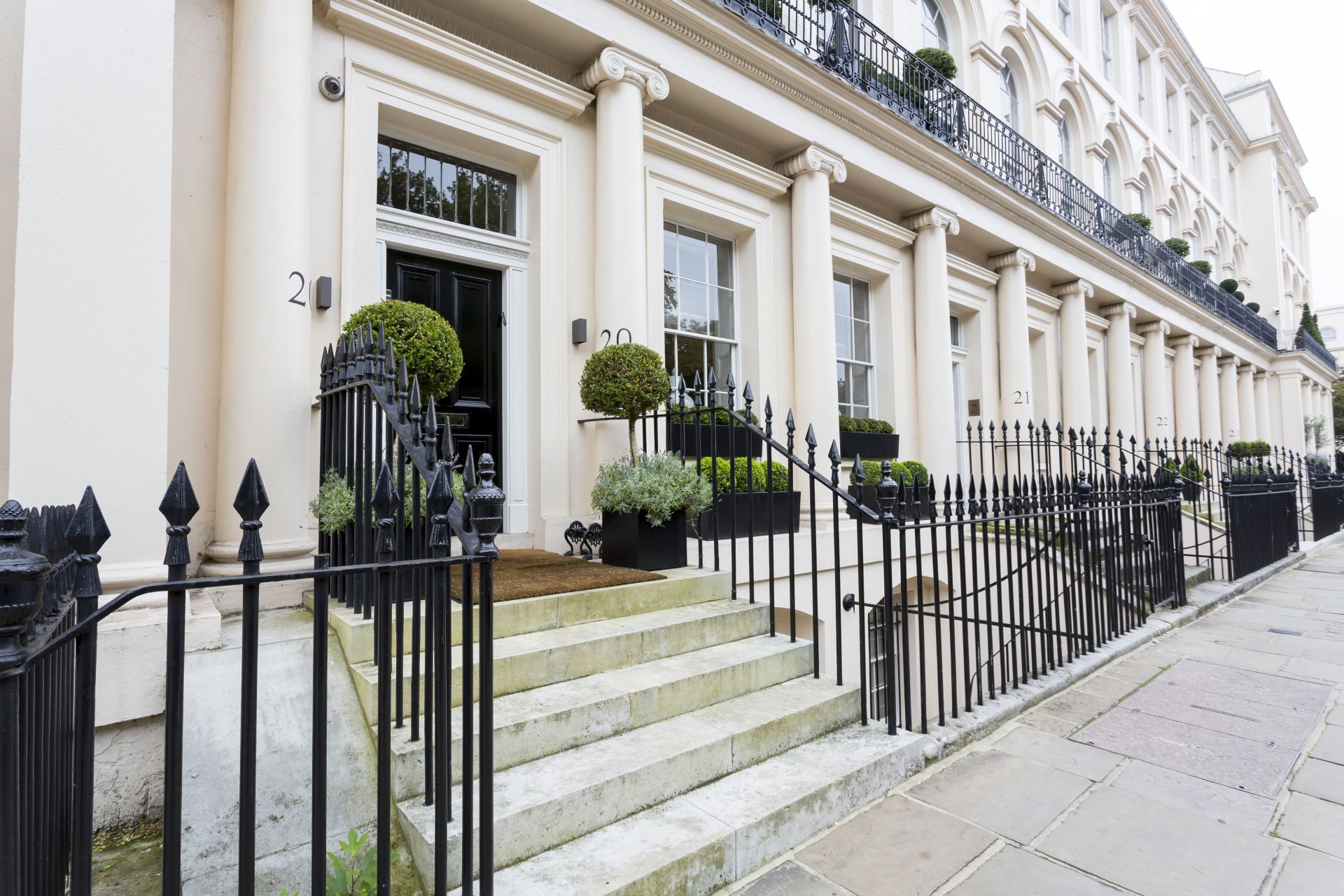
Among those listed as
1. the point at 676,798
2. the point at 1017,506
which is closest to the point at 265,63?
the point at 676,798

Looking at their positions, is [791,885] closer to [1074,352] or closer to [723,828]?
[723,828]

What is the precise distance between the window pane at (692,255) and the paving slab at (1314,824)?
5.97 m

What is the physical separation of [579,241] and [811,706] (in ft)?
14.0

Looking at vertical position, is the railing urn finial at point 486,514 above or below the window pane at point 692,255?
below

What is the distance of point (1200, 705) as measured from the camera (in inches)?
153

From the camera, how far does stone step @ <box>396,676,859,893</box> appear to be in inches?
84.2

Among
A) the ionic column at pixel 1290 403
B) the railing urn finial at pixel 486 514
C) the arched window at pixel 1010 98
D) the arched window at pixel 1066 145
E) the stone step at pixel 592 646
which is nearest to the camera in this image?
the railing urn finial at pixel 486 514

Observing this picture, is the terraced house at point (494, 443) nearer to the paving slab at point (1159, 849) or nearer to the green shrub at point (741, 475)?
the green shrub at point (741, 475)

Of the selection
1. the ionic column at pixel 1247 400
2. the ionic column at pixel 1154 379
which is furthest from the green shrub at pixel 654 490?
the ionic column at pixel 1247 400

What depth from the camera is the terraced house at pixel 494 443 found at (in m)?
2.09

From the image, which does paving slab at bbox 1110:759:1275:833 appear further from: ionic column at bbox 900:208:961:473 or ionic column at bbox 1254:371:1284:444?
ionic column at bbox 1254:371:1284:444

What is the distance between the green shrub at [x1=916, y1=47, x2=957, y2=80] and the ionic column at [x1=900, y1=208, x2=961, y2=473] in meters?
2.15

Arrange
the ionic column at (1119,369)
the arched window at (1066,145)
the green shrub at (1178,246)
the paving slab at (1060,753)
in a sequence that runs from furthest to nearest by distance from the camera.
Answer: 1. the green shrub at (1178,246)
2. the arched window at (1066,145)
3. the ionic column at (1119,369)
4. the paving slab at (1060,753)

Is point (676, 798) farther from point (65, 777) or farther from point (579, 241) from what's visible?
point (579, 241)
